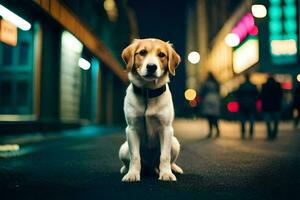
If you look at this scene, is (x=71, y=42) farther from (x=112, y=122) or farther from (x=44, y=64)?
(x=112, y=122)

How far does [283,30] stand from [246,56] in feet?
33.9

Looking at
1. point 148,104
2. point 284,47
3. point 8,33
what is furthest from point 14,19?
point 284,47

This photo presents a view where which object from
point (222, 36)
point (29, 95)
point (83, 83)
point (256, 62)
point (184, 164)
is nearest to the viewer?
point (184, 164)

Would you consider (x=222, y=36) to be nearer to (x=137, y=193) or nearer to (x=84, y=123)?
(x=84, y=123)

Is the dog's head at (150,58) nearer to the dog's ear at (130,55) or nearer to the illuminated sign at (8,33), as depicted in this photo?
the dog's ear at (130,55)

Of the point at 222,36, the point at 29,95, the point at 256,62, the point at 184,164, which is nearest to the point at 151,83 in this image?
the point at 184,164

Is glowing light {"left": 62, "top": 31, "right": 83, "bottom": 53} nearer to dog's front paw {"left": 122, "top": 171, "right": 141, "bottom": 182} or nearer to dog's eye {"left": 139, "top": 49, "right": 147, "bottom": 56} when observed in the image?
dog's eye {"left": 139, "top": 49, "right": 147, "bottom": 56}

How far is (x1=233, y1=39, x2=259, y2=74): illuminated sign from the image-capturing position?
49312 millimetres

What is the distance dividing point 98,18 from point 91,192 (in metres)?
23.8

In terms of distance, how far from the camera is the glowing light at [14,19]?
37.7ft

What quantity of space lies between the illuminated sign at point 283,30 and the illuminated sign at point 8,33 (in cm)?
3409

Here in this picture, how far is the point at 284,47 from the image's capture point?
43406mm

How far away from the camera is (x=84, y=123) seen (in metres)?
22.6

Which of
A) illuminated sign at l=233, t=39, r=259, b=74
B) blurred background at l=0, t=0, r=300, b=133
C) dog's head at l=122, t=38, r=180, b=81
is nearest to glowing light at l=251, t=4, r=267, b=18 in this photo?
blurred background at l=0, t=0, r=300, b=133
